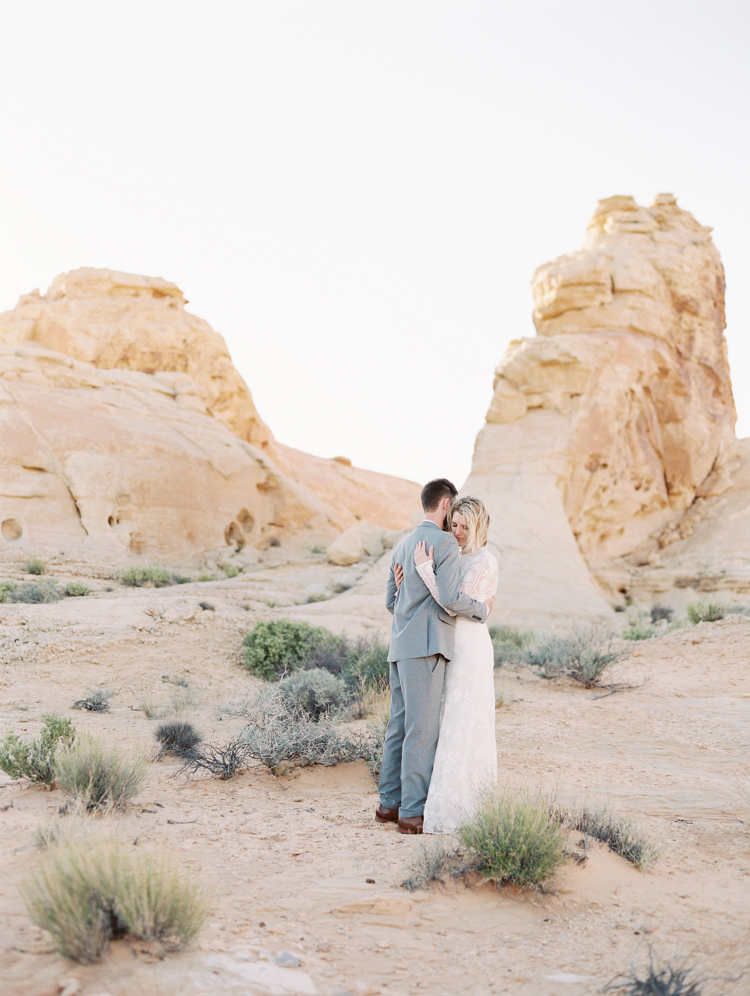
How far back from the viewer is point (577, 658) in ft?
29.6

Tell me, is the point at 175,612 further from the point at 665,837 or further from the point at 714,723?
the point at 665,837

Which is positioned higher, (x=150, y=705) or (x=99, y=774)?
(x=99, y=774)

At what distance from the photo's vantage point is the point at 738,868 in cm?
374

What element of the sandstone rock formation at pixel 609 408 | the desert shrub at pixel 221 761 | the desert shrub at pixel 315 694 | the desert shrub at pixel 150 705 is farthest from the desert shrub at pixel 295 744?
the sandstone rock formation at pixel 609 408

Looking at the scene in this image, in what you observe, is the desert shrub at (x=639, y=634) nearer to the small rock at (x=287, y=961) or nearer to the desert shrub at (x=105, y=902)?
the small rock at (x=287, y=961)

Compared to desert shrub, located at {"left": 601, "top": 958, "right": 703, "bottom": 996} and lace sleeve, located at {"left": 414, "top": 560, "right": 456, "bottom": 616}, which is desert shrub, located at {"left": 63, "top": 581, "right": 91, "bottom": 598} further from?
desert shrub, located at {"left": 601, "top": 958, "right": 703, "bottom": 996}

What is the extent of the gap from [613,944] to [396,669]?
1965mm

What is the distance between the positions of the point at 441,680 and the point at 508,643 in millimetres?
6918

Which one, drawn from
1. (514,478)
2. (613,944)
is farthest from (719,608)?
(613,944)

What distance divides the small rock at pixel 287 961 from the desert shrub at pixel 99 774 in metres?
1.90

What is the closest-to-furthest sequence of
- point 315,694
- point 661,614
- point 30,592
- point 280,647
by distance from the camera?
point 315,694 → point 280,647 → point 30,592 → point 661,614

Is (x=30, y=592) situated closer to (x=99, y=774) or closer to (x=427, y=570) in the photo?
(x=99, y=774)

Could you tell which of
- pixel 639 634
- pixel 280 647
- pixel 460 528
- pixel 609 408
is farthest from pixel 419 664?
pixel 609 408

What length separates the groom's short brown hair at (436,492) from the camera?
455 centimetres
